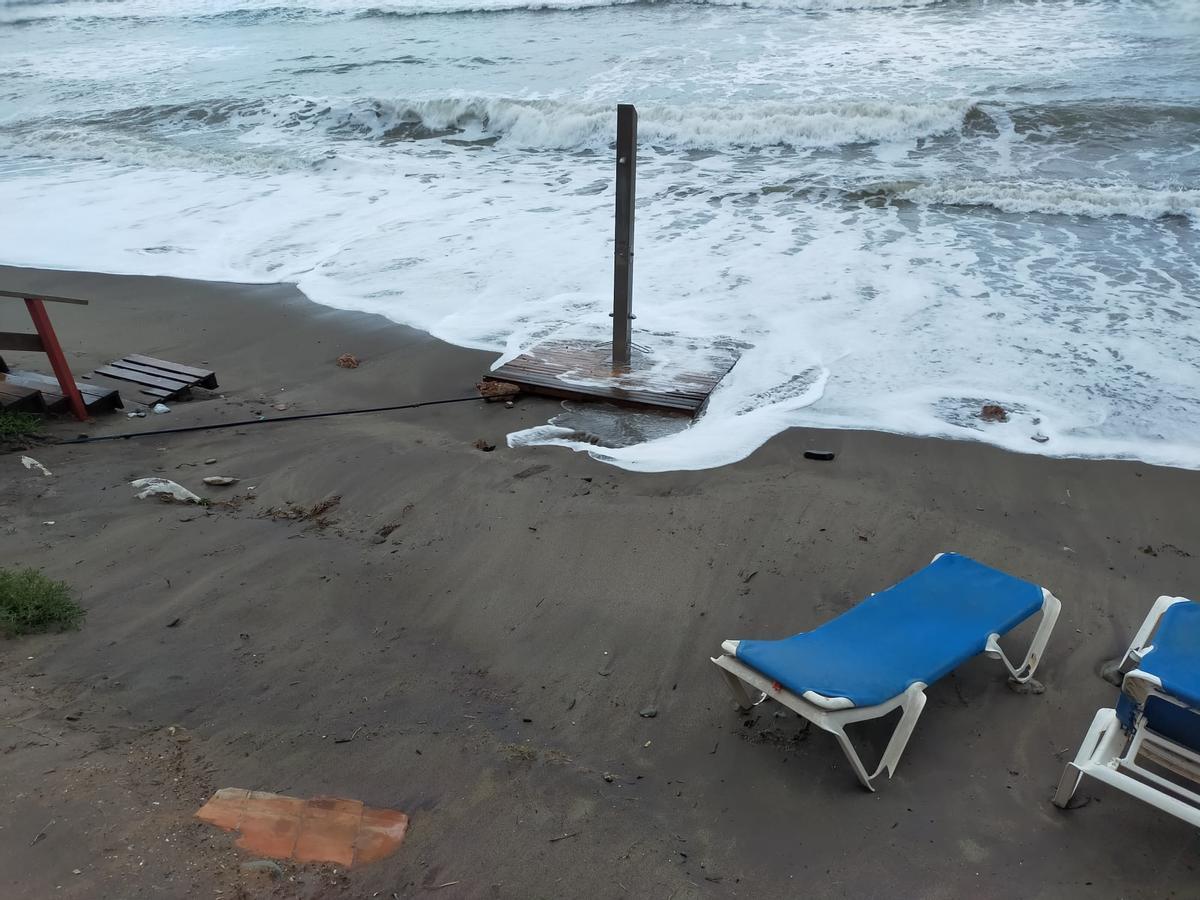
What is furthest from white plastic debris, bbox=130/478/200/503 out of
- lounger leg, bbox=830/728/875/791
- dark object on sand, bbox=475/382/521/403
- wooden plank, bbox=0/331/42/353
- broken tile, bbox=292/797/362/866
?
lounger leg, bbox=830/728/875/791

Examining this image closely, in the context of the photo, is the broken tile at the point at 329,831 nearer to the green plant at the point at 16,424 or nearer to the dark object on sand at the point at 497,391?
the dark object on sand at the point at 497,391

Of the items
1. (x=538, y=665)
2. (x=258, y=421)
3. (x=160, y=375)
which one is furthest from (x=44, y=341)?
(x=538, y=665)

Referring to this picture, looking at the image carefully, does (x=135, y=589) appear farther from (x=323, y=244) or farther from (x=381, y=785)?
(x=323, y=244)

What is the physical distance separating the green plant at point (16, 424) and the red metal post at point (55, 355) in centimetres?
25

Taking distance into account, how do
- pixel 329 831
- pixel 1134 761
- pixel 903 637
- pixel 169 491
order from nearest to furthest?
pixel 329 831 → pixel 1134 761 → pixel 903 637 → pixel 169 491

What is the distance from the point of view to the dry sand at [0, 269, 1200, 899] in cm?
285

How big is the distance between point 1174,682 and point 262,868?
305cm

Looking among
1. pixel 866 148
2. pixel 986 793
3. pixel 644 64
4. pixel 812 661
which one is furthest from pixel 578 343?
pixel 644 64

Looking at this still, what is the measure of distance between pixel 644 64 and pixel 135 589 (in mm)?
19038

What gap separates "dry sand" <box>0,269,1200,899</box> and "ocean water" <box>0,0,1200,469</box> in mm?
741

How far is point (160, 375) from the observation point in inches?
276

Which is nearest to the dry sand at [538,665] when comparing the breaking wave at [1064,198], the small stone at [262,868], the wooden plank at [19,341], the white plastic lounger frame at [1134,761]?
the small stone at [262,868]

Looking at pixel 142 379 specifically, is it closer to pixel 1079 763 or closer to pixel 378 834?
pixel 378 834

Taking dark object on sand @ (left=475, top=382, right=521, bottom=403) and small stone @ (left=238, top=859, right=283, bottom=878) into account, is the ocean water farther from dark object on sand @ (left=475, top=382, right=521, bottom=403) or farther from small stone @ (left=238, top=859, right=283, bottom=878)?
small stone @ (left=238, top=859, right=283, bottom=878)
